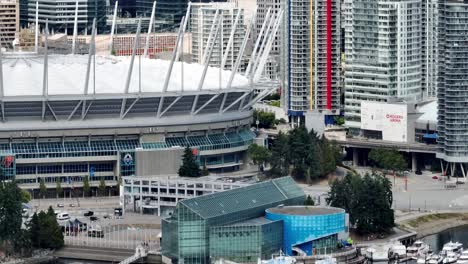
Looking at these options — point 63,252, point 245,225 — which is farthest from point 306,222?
point 63,252

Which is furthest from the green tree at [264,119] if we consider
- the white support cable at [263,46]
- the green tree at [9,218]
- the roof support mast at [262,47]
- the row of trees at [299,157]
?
the green tree at [9,218]

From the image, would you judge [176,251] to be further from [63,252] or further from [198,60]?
[198,60]

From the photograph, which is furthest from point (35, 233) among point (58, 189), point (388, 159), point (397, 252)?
point (388, 159)

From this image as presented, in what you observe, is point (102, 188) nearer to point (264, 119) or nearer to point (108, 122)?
point (108, 122)

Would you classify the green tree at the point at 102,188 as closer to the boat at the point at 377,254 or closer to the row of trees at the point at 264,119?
the boat at the point at 377,254

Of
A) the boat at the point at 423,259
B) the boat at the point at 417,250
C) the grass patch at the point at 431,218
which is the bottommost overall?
the boat at the point at 423,259
